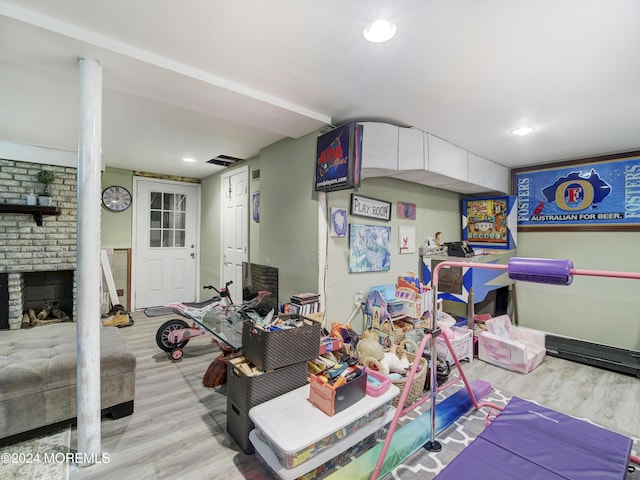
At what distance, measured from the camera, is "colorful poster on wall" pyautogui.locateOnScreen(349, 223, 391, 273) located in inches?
117

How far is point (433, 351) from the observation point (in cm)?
184

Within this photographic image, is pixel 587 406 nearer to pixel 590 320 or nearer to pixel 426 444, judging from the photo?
pixel 426 444

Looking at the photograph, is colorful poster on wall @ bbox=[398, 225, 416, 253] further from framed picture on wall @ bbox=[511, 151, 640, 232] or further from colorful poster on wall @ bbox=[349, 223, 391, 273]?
framed picture on wall @ bbox=[511, 151, 640, 232]

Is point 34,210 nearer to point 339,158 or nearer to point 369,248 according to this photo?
point 339,158

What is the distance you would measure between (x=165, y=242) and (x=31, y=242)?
181cm

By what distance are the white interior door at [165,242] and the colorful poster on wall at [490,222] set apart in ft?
15.7

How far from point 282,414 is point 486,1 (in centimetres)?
229

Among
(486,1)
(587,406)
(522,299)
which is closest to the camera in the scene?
(486,1)

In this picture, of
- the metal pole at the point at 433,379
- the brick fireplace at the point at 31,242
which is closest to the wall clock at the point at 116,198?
the brick fireplace at the point at 31,242

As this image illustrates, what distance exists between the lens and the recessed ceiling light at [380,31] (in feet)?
4.83

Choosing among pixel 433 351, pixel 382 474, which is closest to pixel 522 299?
pixel 433 351

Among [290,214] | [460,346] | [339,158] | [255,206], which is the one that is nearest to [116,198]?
[255,206]

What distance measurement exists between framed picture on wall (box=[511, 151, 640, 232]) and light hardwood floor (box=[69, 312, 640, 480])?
177cm

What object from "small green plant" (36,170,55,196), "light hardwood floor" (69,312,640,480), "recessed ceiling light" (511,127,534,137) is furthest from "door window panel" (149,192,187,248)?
"recessed ceiling light" (511,127,534,137)
